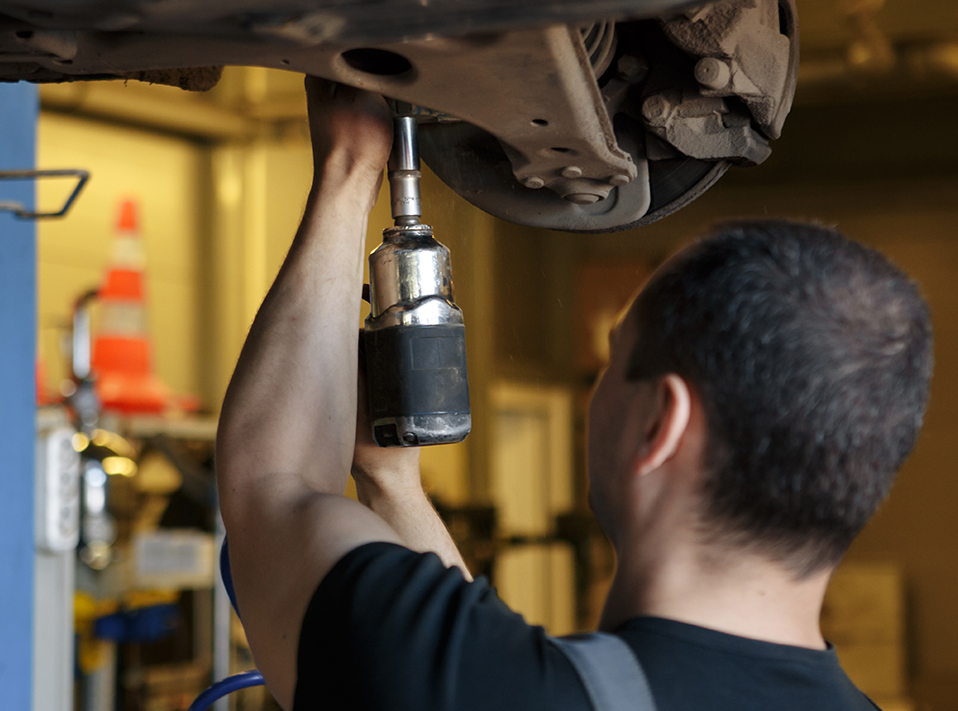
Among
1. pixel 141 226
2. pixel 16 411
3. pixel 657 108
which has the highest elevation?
→ pixel 141 226

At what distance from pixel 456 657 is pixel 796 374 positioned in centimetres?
25

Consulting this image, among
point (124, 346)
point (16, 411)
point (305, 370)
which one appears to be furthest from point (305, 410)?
point (124, 346)

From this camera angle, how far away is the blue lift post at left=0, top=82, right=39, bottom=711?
1.72 metres

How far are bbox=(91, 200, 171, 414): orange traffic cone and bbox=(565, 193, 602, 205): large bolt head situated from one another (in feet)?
9.34

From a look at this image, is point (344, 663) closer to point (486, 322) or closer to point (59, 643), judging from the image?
point (59, 643)

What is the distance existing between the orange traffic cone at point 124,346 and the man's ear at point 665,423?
10.1 ft

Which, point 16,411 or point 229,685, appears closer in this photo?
point 229,685

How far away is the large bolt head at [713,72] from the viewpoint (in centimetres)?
84

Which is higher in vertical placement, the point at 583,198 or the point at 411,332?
the point at 583,198

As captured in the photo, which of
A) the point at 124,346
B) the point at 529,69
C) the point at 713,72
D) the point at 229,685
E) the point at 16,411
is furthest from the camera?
the point at 124,346

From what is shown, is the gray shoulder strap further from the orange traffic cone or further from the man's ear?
the orange traffic cone

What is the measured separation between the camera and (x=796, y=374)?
589mm

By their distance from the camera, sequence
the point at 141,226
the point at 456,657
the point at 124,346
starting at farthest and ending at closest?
the point at 141,226 < the point at 124,346 < the point at 456,657

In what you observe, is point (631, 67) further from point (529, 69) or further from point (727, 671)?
point (727, 671)
